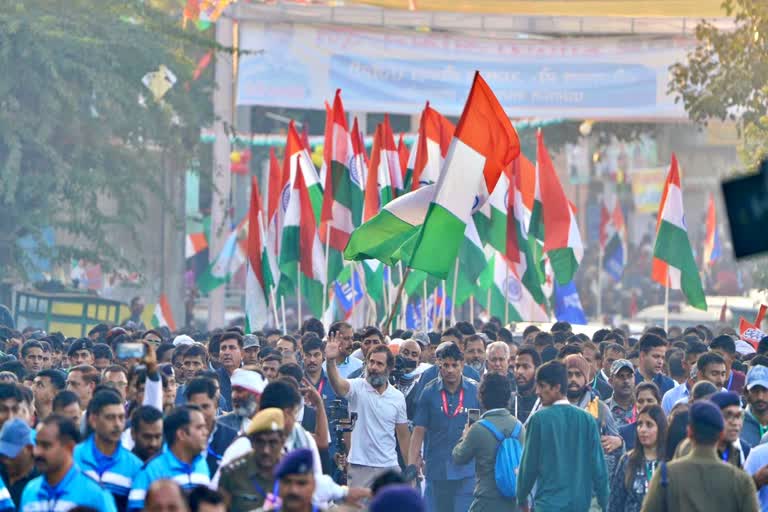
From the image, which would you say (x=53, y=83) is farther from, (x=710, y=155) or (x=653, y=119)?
(x=710, y=155)

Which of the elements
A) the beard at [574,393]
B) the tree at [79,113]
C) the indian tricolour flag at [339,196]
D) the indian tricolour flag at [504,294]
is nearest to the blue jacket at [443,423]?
the beard at [574,393]

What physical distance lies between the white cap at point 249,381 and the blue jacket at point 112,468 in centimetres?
115

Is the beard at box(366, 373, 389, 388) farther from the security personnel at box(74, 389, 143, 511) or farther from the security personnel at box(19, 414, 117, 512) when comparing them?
the security personnel at box(19, 414, 117, 512)

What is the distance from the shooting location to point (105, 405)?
831 centimetres

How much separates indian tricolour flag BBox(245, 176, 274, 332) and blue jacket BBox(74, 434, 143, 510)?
10.2 m

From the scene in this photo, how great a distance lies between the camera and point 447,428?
12570 millimetres

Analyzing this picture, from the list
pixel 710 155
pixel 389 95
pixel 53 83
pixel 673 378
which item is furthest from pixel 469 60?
pixel 710 155

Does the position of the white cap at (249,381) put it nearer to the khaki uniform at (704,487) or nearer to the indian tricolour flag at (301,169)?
the khaki uniform at (704,487)

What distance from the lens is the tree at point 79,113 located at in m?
27.4

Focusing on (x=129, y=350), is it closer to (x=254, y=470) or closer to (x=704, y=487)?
(x=254, y=470)

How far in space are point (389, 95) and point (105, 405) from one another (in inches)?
871

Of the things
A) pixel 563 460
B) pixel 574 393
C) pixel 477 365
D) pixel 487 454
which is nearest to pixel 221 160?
pixel 477 365

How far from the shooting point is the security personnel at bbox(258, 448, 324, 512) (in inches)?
270

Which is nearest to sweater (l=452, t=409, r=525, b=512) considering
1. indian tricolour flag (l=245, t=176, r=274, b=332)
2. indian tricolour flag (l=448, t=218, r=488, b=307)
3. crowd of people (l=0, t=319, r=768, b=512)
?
crowd of people (l=0, t=319, r=768, b=512)
